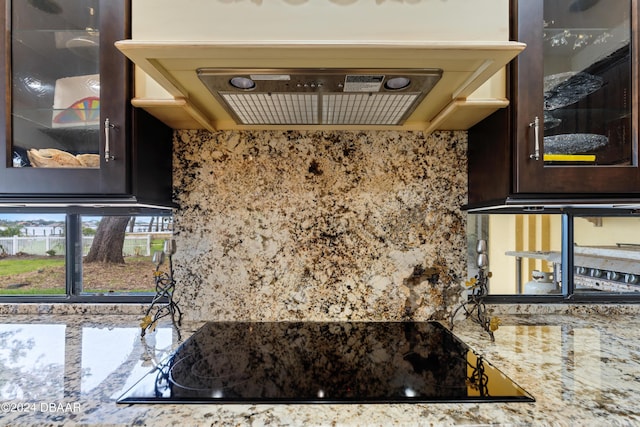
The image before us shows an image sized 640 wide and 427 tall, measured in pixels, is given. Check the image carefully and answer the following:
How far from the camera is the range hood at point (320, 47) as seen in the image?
2.49 feet

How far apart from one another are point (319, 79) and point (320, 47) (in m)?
0.13

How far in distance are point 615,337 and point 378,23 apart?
52.0 inches

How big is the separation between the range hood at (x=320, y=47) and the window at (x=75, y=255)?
68 cm

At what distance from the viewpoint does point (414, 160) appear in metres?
1.31

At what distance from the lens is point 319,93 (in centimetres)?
95

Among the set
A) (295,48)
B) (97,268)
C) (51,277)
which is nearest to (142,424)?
(295,48)

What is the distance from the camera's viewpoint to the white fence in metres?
1.39

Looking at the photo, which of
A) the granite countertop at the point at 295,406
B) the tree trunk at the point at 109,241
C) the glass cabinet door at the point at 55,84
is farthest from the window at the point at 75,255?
the glass cabinet door at the point at 55,84

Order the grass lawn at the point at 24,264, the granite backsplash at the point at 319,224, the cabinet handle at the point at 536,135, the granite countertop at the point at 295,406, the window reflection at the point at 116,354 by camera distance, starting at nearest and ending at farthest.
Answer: the granite countertop at the point at 295,406 → the window reflection at the point at 116,354 → the cabinet handle at the point at 536,135 → the granite backsplash at the point at 319,224 → the grass lawn at the point at 24,264

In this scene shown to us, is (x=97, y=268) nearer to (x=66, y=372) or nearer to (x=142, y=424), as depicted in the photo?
(x=66, y=372)

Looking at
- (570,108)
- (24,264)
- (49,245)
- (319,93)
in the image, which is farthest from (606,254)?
(24,264)

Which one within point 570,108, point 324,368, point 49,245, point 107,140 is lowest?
point 324,368

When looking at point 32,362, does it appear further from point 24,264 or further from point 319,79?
point 319,79

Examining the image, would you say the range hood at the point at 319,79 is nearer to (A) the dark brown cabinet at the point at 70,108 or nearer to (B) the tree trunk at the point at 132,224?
(A) the dark brown cabinet at the point at 70,108
